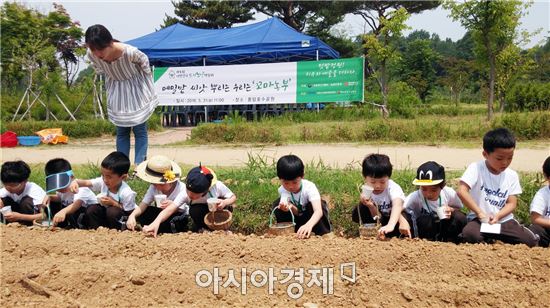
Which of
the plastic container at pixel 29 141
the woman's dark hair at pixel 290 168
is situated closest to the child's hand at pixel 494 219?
the woman's dark hair at pixel 290 168

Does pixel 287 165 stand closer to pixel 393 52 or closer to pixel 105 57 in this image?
pixel 105 57

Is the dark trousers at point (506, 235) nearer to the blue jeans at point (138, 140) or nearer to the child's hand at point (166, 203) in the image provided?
the child's hand at point (166, 203)

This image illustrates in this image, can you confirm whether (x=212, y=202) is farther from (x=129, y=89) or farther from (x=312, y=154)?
(x=312, y=154)

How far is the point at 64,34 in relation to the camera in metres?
27.9

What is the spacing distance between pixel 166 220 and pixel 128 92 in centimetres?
182

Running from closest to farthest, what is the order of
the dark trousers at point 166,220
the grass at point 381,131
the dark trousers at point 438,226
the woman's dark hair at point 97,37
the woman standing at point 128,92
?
the dark trousers at point 438,226 < the dark trousers at point 166,220 < the woman's dark hair at point 97,37 < the woman standing at point 128,92 < the grass at point 381,131

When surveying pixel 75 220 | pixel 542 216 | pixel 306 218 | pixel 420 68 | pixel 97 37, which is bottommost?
pixel 75 220

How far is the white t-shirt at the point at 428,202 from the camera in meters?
3.82

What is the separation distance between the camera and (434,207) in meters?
3.80

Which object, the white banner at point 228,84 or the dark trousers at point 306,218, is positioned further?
the white banner at point 228,84

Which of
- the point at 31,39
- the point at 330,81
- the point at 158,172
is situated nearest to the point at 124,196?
the point at 158,172

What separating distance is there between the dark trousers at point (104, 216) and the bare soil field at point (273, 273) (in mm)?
658

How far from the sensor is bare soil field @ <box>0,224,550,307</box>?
8.98 ft

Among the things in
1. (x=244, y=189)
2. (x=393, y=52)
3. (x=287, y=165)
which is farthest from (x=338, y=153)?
(x=393, y=52)
